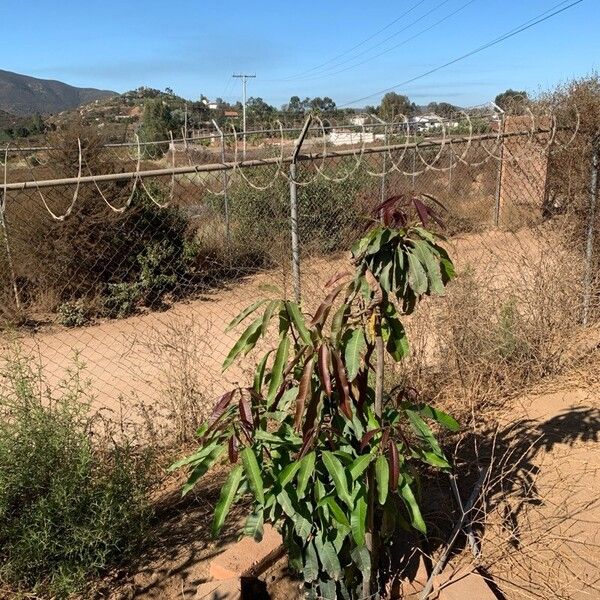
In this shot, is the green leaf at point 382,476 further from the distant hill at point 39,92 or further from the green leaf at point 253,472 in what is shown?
the distant hill at point 39,92

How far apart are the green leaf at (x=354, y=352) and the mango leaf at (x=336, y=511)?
0.38 metres

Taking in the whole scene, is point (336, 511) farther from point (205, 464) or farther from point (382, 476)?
point (205, 464)

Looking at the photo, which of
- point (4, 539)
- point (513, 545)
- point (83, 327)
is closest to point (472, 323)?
point (513, 545)

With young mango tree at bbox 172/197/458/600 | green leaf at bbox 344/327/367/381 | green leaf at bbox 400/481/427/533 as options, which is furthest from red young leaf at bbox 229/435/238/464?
green leaf at bbox 400/481/427/533

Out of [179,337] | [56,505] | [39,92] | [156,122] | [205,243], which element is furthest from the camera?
[39,92]

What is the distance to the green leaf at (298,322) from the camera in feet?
6.13

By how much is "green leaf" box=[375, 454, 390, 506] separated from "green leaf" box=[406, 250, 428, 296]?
0.53 meters

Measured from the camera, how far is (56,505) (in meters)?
2.43

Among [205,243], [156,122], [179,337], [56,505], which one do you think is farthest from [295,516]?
[156,122]

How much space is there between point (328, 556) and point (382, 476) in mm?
433

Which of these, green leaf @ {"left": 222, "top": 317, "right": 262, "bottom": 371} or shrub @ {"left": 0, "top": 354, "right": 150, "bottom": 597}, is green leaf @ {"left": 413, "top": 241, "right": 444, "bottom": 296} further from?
shrub @ {"left": 0, "top": 354, "right": 150, "bottom": 597}

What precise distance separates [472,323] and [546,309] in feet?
2.78

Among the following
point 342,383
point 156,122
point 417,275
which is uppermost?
point 156,122

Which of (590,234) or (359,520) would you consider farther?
(590,234)
